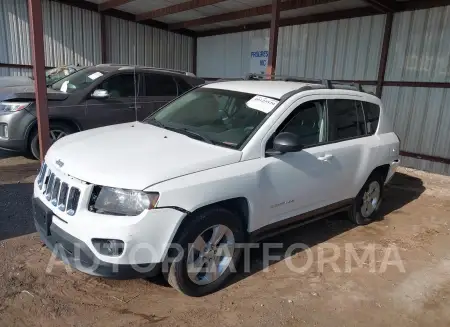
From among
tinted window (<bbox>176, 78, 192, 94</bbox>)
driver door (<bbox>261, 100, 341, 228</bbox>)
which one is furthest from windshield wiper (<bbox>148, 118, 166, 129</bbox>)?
tinted window (<bbox>176, 78, 192, 94</bbox>)

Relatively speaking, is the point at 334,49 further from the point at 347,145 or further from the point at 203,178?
the point at 203,178

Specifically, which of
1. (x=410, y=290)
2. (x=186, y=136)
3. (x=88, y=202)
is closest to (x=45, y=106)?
(x=186, y=136)


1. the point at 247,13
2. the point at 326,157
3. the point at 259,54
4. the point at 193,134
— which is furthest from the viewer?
the point at 259,54

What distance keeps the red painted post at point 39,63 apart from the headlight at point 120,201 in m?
2.93

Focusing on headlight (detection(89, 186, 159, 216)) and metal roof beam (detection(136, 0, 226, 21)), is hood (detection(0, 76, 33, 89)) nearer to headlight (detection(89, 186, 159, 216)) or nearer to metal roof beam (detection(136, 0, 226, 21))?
metal roof beam (detection(136, 0, 226, 21))

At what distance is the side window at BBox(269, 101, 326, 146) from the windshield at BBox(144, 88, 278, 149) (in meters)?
0.24

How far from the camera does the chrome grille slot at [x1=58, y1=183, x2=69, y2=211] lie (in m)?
2.81

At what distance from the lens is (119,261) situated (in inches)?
103

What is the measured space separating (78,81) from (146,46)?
22.9 ft

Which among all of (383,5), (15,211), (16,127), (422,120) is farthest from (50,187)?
(422,120)

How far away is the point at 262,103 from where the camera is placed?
3.66 m

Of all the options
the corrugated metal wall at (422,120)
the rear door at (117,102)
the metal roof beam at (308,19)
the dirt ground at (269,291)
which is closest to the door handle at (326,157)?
the dirt ground at (269,291)

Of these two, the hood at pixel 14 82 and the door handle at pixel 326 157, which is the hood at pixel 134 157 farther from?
the hood at pixel 14 82

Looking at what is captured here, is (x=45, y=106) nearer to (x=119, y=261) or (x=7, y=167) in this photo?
(x=7, y=167)
